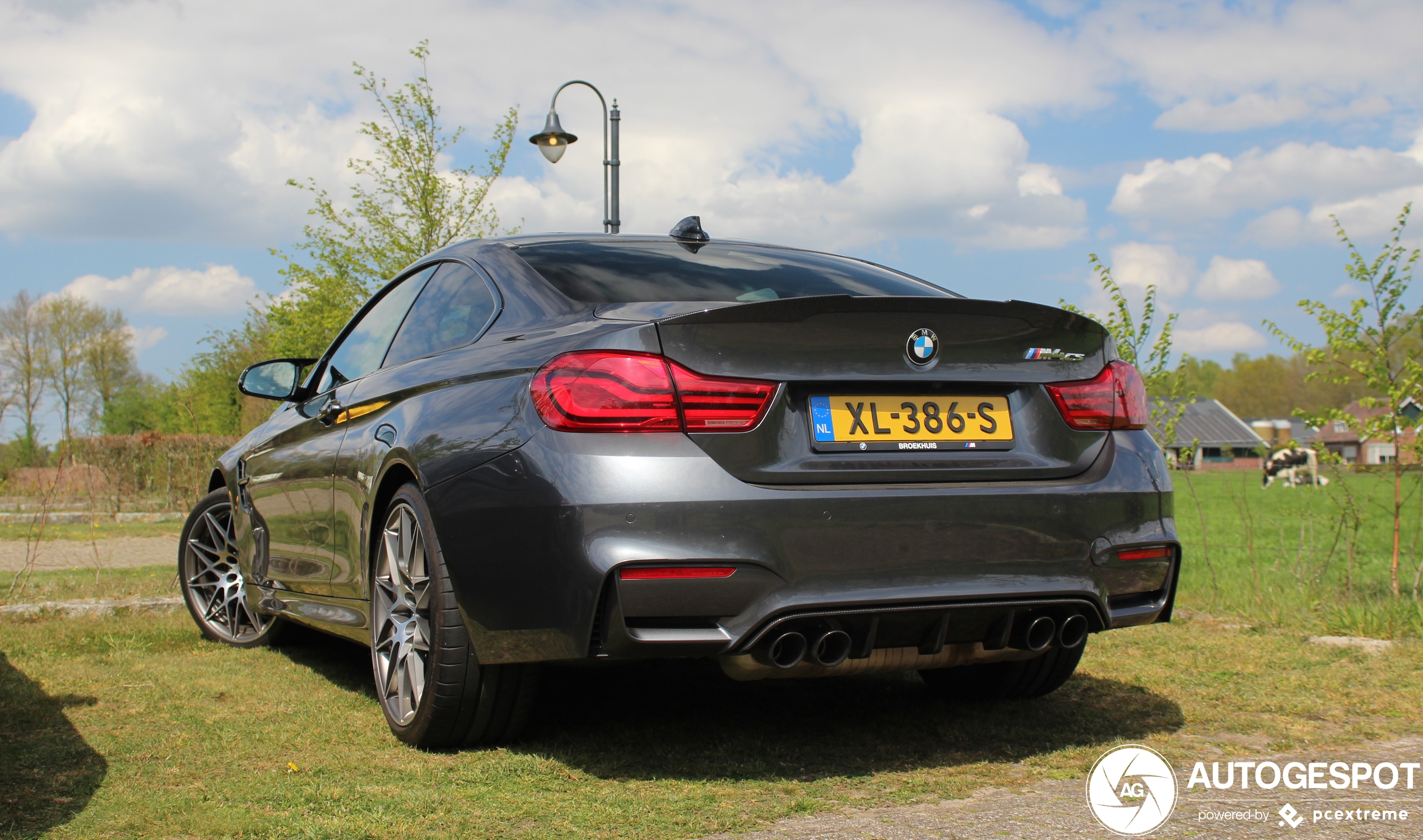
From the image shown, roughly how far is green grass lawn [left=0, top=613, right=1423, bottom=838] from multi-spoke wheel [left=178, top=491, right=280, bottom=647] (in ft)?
1.17

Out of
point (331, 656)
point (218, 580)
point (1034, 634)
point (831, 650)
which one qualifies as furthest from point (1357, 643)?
point (218, 580)

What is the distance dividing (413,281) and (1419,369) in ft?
17.3

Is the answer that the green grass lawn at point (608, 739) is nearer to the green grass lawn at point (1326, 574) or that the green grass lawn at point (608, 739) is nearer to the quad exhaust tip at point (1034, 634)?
the quad exhaust tip at point (1034, 634)

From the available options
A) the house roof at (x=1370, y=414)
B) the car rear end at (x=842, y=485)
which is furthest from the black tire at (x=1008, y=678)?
the house roof at (x=1370, y=414)

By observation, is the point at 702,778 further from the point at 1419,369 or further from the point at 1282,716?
the point at 1419,369

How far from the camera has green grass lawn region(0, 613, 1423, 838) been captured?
2.91 metres

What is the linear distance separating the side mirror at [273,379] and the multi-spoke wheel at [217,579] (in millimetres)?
752

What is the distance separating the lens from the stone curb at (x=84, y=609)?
6473 mm

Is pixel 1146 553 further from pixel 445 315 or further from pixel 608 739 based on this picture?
pixel 445 315

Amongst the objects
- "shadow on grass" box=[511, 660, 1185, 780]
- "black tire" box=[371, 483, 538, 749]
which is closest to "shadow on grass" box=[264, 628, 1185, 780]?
"shadow on grass" box=[511, 660, 1185, 780]

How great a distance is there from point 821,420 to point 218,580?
4031 millimetres

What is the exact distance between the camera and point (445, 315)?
409cm

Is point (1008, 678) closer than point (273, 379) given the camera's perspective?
Yes

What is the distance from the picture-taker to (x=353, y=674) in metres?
5.04
